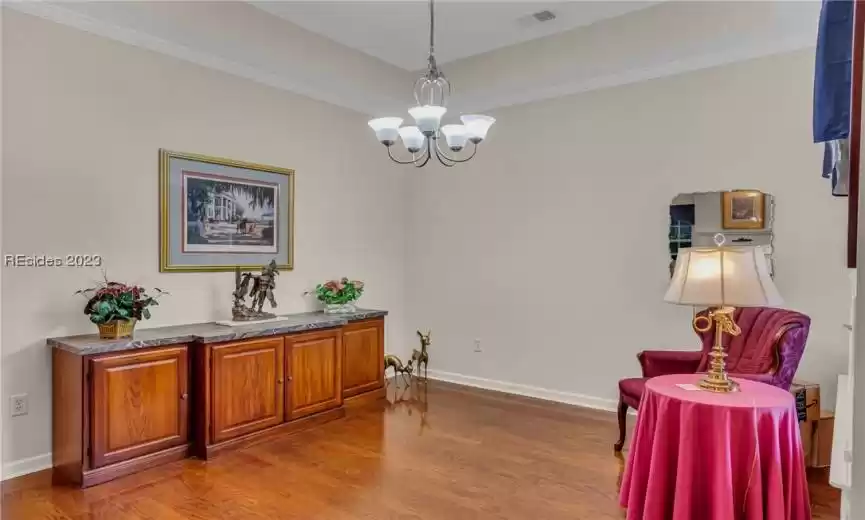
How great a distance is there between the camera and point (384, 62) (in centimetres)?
529

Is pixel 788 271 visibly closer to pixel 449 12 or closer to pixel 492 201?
pixel 492 201

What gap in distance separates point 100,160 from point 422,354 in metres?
3.28

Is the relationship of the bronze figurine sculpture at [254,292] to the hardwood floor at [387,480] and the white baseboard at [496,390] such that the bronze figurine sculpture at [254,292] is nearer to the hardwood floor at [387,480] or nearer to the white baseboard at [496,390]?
the hardwood floor at [387,480]

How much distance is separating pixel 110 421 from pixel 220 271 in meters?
1.43

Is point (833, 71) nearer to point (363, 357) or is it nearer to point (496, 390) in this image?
point (363, 357)

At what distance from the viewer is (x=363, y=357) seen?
4875mm

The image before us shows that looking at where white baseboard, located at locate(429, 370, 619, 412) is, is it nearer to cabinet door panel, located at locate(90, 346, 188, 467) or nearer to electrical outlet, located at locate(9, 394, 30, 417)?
cabinet door panel, located at locate(90, 346, 188, 467)

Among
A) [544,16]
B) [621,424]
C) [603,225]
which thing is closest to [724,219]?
[603,225]

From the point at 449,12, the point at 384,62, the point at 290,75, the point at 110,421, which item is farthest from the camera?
the point at 384,62

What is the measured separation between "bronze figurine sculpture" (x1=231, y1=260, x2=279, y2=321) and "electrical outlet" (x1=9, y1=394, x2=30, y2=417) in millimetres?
1342

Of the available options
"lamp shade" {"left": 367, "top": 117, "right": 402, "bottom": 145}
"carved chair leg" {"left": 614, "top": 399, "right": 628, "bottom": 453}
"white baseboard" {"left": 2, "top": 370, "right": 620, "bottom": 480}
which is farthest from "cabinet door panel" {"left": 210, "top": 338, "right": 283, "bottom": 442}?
"carved chair leg" {"left": 614, "top": 399, "right": 628, "bottom": 453}

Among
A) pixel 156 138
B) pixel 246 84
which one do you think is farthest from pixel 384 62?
pixel 156 138

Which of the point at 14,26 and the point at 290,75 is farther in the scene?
the point at 290,75
